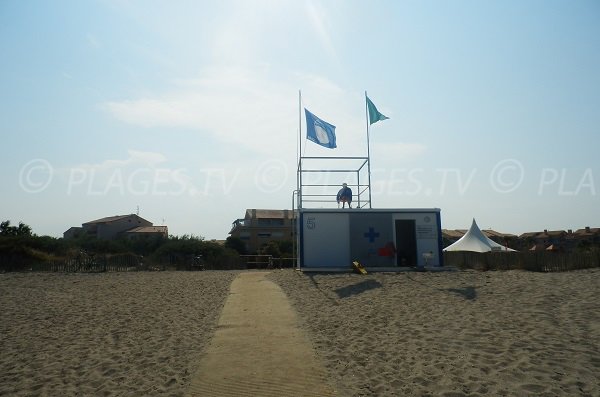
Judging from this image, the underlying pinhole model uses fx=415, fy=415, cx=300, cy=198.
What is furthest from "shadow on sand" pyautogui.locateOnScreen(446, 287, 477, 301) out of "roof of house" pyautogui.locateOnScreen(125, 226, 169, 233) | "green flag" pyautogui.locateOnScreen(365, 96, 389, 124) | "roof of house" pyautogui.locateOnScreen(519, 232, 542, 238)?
"roof of house" pyautogui.locateOnScreen(519, 232, 542, 238)

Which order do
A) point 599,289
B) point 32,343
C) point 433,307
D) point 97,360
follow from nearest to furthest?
point 97,360 → point 32,343 → point 433,307 → point 599,289

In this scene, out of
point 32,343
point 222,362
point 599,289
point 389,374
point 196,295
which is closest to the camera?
point 389,374

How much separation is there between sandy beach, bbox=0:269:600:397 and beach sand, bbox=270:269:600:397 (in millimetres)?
24

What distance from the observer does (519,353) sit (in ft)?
21.0

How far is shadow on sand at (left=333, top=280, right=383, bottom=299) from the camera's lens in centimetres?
1274

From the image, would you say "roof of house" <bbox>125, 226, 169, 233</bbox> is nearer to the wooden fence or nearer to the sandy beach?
the sandy beach

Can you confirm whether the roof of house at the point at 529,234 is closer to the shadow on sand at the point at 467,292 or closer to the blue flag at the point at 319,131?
the blue flag at the point at 319,131

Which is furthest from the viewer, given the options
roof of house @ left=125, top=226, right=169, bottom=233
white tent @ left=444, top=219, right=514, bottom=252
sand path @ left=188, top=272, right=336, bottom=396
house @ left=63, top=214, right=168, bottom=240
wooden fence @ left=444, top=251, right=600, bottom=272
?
house @ left=63, top=214, right=168, bottom=240

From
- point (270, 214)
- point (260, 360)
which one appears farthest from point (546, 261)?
point (270, 214)

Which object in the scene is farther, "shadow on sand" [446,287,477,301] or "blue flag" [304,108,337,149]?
"blue flag" [304,108,337,149]

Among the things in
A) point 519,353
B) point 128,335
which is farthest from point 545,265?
point 128,335

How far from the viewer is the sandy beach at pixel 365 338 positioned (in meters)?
5.56

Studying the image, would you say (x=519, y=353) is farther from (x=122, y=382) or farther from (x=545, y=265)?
(x=545, y=265)

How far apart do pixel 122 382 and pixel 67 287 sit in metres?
13.4
